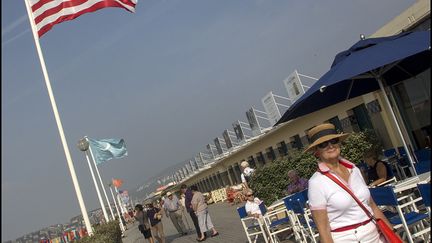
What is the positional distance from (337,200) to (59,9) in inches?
402

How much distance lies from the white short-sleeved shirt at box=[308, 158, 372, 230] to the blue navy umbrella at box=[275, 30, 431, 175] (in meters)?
3.33

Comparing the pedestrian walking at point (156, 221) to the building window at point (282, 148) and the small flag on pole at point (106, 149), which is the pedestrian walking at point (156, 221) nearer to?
the small flag on pole at point (106, 149)

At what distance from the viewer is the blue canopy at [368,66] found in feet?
22.9

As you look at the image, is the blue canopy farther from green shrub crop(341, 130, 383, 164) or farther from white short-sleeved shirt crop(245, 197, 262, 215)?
green shrub crop(341, 130, 383, 164)

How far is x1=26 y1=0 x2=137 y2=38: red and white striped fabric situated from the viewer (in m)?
12.5

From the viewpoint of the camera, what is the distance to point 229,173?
4397 centimetres

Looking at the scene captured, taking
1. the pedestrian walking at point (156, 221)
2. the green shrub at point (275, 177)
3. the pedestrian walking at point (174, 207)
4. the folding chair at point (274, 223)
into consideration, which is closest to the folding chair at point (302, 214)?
the folding chair at point (274, 223)

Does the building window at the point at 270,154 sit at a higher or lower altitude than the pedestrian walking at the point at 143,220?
higher

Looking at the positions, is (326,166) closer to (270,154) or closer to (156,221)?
(156,221)

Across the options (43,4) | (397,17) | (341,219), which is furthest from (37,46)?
(341,219)

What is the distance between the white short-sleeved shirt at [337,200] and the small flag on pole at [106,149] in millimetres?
25658

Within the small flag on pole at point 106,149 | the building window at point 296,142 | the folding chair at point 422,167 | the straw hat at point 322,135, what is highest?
the small flag on pole at point 106,149

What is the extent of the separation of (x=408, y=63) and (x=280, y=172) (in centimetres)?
732

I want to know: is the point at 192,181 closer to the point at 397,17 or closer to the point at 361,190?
the point at 397,17
